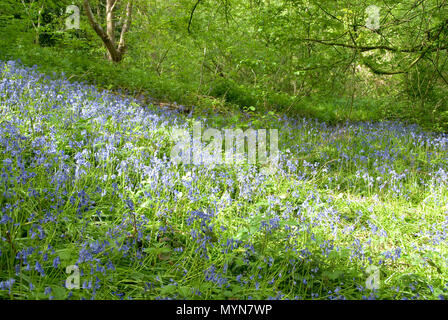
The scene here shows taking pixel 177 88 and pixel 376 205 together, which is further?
pixel 177 88

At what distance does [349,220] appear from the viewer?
3.39m

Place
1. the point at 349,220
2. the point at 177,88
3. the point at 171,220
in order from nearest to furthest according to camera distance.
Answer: the point at 171,220 < the point at 349,220 < the point at 177,88

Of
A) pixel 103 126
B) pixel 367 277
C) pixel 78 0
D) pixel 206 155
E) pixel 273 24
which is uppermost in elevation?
pixel 78 0

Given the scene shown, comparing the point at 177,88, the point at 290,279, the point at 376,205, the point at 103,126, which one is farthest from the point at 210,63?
the point at 290,279

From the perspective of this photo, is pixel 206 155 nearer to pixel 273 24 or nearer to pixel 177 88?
pixel 273 24

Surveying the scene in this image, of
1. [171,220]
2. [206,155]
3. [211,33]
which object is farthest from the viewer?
[211,33]

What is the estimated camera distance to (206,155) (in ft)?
12.3

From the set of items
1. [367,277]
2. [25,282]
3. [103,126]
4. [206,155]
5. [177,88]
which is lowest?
[367,277]

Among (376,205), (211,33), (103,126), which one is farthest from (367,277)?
(211,33)

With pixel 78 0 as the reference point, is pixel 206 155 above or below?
below

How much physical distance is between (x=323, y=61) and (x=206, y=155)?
4131 mm

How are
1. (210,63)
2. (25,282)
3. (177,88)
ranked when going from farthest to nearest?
1. (210,63)
2. (177,88)
3. (25,282)

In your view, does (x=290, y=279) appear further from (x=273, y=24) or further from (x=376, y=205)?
(x=273, y=24)
